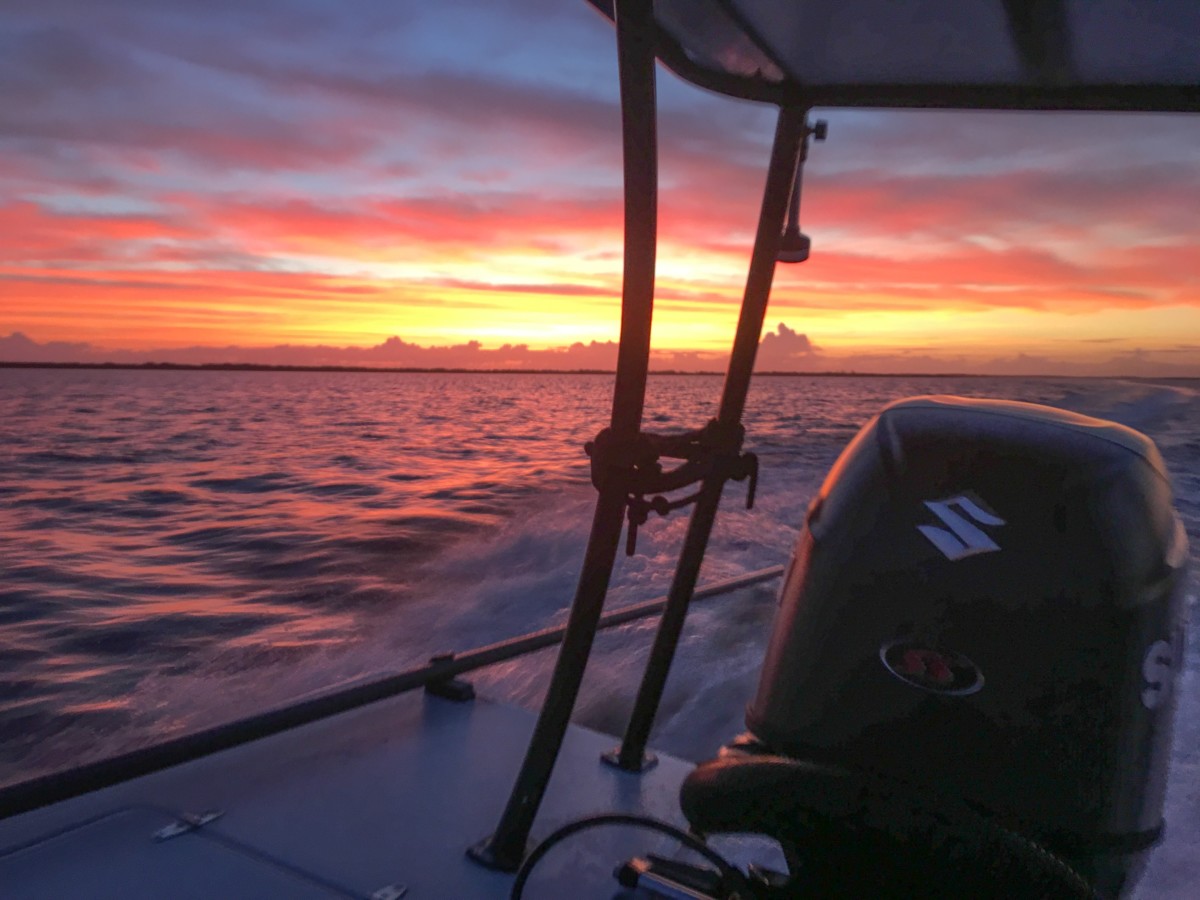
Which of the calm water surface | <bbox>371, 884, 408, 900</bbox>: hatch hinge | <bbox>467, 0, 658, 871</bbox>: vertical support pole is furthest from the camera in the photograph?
the calm water surface

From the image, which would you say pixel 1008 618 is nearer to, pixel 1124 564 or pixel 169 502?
pixel 1124 564

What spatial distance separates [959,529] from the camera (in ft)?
4.06

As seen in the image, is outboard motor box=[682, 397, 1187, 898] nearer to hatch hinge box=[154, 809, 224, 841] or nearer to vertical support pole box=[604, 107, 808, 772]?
vertical support pole box=[604, 107, 808, 772]

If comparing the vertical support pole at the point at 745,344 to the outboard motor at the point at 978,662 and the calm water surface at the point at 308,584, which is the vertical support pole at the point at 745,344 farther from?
the calm water surface at the point at 308,584

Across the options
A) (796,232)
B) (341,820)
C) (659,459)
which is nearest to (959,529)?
(659,459)

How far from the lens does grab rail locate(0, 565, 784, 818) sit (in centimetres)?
160

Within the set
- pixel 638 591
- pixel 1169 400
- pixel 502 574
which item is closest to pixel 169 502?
pixel 502 574

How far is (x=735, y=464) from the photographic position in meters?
1.70

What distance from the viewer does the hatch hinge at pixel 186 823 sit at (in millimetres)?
1732

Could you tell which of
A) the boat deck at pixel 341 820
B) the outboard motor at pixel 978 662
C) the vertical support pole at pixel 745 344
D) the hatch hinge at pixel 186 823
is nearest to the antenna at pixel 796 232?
the vertical support pole at pixel 745 344

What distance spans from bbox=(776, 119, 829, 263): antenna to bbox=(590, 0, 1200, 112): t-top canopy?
0.32 ft

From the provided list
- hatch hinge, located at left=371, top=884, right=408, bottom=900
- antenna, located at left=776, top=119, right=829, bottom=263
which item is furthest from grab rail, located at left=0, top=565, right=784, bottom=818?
antenna, located at left=776, top=119, right=829, bottom=263

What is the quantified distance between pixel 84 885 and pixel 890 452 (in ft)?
5.68

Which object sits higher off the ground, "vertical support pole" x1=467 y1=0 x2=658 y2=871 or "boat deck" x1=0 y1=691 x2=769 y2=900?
"vertical support pole" x1=467 y1=0 x2=658 y2=871
